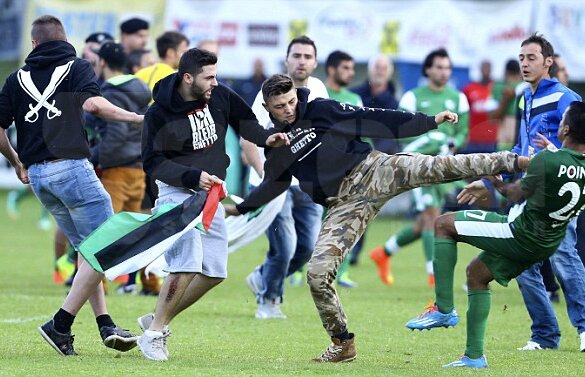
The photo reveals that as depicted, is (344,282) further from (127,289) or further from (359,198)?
(359,198)

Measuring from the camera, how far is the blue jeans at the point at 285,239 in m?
10.9

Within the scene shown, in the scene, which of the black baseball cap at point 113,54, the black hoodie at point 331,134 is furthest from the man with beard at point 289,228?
the black hoodie at point 331,134

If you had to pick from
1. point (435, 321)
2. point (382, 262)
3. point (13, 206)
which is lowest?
point (13, 206)

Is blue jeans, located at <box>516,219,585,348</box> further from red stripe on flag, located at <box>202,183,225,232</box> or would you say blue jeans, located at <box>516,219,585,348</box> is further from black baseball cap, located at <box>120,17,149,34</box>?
black baseball cap, located at <box>120,17,149,34</box>

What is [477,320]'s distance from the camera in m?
7.86

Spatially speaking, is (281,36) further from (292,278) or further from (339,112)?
(339,112)

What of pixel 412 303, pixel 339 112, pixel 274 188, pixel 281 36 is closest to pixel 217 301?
pixel 412 303

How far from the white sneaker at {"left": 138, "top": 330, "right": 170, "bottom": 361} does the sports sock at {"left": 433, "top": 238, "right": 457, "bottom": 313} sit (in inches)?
74.7

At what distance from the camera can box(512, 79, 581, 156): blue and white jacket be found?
9086 millimetres

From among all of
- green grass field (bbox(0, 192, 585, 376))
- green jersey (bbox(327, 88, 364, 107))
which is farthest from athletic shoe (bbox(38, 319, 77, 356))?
green jersey (bbox(327, 88, 364, 107))

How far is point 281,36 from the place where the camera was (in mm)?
23938

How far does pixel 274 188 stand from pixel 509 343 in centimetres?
237

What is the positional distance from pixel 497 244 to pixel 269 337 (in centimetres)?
250

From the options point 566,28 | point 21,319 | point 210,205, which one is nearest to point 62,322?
point 210,205
